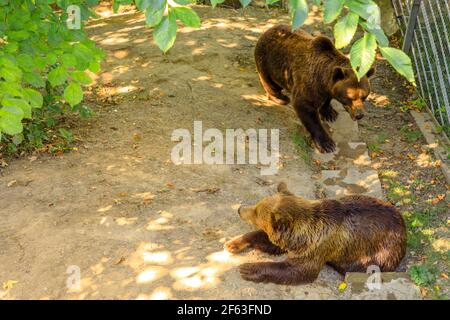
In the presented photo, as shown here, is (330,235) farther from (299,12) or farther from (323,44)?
(323,44)

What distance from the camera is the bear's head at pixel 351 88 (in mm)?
6316

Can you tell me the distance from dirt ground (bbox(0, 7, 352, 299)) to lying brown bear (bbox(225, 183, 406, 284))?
0.62 ft

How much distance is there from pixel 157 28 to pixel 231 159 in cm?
376

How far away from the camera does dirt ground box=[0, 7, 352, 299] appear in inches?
173

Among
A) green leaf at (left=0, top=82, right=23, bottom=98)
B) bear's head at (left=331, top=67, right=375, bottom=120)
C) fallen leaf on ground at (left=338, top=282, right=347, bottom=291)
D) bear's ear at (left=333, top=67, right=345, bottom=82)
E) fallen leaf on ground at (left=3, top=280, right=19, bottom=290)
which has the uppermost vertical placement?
green leaf at (left=0, top=82, right=23, bottom=98)

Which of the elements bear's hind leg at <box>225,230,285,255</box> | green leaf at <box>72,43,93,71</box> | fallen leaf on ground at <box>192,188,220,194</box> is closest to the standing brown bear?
fallen leaf on ground at <box>192,188,220,194</box>

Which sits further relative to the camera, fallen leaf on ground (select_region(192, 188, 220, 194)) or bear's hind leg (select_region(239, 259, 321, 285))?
fallen leaf on ground (select_region(192, 188, 220, 194))

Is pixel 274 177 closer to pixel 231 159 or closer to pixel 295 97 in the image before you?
pixel 231 159

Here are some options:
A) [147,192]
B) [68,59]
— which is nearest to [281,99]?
[147,192]

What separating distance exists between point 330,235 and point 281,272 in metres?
0.57

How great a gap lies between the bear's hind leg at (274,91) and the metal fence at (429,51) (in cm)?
208

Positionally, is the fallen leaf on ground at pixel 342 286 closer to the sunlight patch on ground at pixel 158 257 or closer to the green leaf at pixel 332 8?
the sunlight patch on ground at pixel 158 257

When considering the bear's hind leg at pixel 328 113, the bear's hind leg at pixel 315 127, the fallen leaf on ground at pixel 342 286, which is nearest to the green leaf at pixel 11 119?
the fallen leaf on ground at pixel 342 286

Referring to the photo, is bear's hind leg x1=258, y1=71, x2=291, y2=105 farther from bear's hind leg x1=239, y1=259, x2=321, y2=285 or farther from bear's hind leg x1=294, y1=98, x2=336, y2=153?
bear's hind leg x1=239, y1=259, x2=321, y2=285
